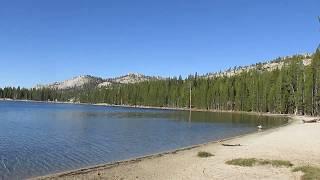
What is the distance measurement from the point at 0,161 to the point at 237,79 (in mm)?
171011

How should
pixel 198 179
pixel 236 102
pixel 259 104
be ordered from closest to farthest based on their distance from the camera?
pixel 198 179 → pixel 259 104 → pixel 236 102

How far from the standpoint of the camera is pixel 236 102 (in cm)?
19112

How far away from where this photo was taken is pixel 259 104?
173000mm

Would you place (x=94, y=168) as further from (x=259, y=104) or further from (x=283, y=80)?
(x=259, y=104)

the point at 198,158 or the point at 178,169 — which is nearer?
the point at 178,169

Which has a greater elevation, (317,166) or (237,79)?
(237,79)

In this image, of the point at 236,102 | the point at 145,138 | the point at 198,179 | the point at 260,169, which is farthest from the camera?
the point at 236,102

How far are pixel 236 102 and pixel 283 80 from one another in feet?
126

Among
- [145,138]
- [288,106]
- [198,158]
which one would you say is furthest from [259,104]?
[198,158]

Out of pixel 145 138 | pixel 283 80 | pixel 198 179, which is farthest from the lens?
pixel 283 80

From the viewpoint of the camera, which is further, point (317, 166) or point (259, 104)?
point (259, 104)

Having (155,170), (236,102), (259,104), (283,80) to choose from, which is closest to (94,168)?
(155,170)

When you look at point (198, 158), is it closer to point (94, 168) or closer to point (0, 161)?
point (94, 168)

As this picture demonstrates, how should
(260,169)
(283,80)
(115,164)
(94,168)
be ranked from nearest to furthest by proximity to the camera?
(260,169) < (94,168) < (115,164) < (283,80)
